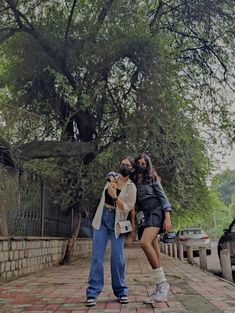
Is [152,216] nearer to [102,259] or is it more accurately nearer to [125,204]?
[125,204]

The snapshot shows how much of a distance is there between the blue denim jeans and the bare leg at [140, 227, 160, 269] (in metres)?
0.26

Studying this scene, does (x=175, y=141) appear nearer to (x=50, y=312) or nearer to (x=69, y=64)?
(x=69, y=64)

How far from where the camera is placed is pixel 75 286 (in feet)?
22.2

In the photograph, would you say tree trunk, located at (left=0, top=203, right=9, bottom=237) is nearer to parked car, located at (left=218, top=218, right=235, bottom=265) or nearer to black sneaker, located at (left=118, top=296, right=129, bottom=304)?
black sneaker, located at (left=118, top=296, right=129, bottom=304)

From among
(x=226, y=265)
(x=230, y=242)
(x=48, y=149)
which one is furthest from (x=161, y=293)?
(x=230, y=242)

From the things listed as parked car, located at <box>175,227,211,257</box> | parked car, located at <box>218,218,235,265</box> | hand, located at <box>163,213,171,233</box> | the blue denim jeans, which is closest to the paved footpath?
the blue denim jeans

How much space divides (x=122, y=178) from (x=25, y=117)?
350 centimetres

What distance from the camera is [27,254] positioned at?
8914 mm

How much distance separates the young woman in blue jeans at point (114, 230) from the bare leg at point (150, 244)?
26 cm

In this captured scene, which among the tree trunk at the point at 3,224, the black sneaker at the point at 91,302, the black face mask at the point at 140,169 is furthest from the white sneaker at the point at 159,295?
the tree trunk at the point at 3,224

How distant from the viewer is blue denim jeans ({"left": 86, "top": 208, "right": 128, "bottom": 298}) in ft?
15.9

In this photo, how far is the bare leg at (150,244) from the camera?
16.0ft

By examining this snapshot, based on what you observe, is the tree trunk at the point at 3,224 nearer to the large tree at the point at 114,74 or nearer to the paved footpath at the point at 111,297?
the paved footpath at the point at 111,297

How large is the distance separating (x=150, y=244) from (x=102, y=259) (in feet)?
1.94
